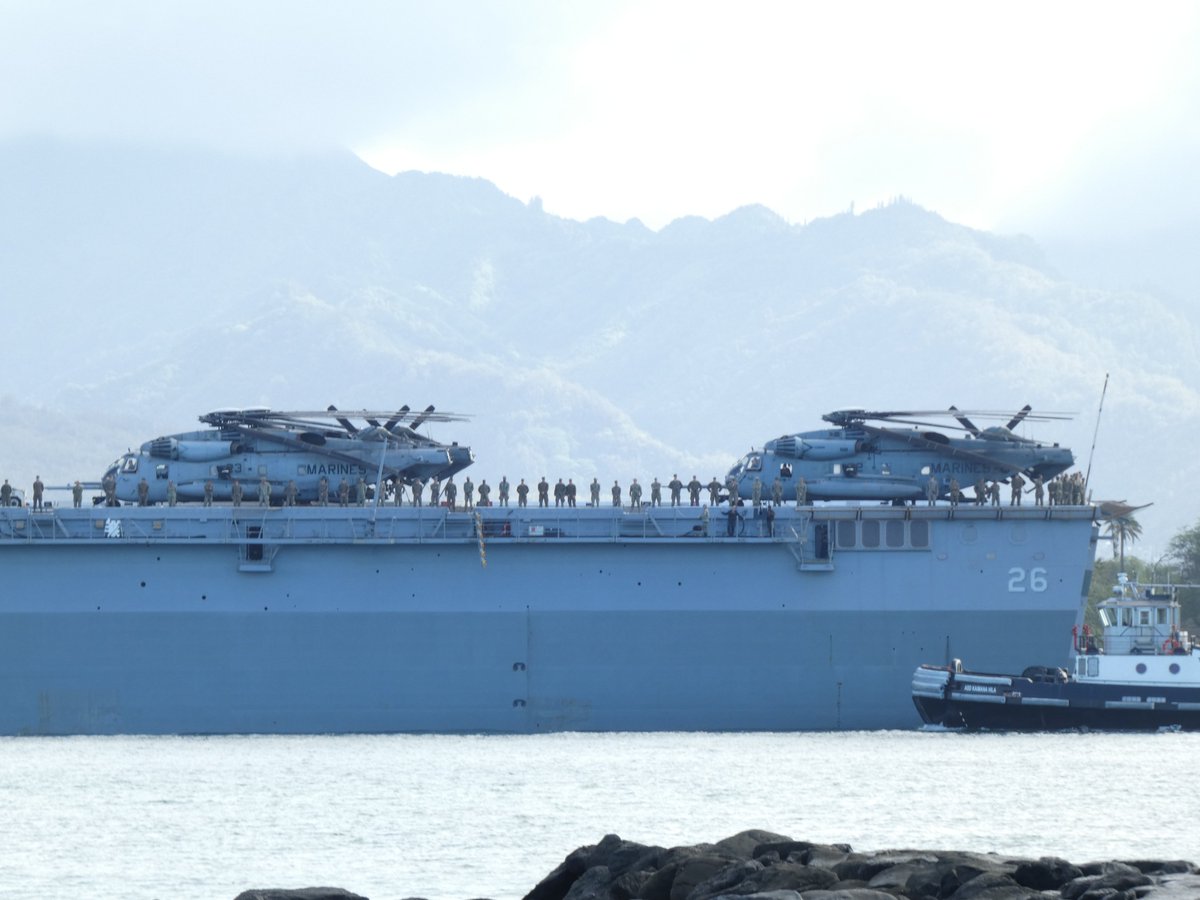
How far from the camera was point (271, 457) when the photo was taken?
59.2 m

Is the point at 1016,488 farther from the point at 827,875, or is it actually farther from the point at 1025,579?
the point at 827,875

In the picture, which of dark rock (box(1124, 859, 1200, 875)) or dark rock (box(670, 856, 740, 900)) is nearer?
dark rock (box(670, 856, 740, 900))

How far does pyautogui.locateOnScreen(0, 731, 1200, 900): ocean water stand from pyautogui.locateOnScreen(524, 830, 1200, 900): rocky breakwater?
10.3 ft

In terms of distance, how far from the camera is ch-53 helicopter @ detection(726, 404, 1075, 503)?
5919cm

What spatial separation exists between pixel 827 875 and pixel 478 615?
86.7 ft

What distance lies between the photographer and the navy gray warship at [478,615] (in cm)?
5628

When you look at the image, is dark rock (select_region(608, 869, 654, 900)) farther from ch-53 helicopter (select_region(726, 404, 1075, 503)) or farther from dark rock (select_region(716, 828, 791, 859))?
ch-53 helicopter (select_region(726, 404, 1075, 503))

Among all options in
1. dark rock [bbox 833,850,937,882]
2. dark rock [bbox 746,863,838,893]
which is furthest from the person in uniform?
dark rock [bbox 746,863,838,893]

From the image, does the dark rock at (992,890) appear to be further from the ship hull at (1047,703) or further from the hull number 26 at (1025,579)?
the hull number 26 at (1025,579)

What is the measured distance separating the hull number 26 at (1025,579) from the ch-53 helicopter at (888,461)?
3.21 meters

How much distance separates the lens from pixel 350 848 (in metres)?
39.6

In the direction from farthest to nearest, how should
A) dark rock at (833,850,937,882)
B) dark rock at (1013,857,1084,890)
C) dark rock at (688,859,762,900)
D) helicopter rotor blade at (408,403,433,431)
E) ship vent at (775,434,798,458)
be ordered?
ship vent at (775,434,798,458) → helicopter rotor blade at (408,403,433,431) → dark rock at (833,850,937,882) → dark rock at (688,859,762,900) → dark rock at (1013,857,1084,890)

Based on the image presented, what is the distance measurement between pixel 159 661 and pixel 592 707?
32.3ft

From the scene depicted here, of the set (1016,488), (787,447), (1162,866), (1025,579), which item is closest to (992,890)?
(1162,866)
